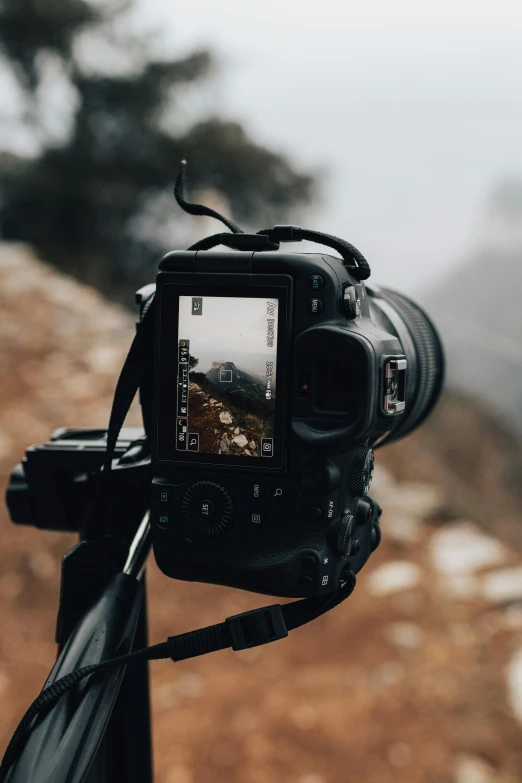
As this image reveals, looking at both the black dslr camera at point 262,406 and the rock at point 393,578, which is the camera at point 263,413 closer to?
the black dslr camera at point 262,406

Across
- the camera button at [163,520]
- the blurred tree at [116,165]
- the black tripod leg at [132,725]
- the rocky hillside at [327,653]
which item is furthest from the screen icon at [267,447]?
the blurred tree at [116,165]

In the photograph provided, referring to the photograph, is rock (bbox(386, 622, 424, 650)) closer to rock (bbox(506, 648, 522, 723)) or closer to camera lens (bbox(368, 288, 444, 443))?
rock (bbox(506, 648, 522, 723))

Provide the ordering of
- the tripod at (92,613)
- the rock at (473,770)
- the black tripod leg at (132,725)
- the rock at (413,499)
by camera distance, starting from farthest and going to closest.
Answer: the rock at (413,499) < the rock at (473,770) < the black tripod leg at (132,725) < the tripod at (92,613)

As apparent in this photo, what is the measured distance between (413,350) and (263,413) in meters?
0.30

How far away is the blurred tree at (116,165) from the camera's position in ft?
21.7

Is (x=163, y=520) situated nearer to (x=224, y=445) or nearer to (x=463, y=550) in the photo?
(x=224, y=445)

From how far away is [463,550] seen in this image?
3766 mm

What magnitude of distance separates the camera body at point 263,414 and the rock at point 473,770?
206cm

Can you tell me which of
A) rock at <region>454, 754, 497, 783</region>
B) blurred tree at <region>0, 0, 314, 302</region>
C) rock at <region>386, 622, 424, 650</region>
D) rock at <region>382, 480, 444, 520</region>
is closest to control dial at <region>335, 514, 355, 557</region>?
rock at <region>454, 754, 497, 783</region>

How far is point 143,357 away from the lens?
0.77 meters

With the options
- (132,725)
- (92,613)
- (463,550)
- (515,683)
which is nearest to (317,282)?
(92,613)

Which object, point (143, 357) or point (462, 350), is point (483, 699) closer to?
point (143, 357)

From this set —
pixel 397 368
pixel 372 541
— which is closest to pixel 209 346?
pixel 397 368

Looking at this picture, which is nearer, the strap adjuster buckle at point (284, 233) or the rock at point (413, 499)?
the strap adjuster buckle at point (284, 233)
